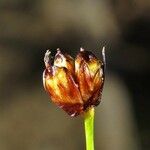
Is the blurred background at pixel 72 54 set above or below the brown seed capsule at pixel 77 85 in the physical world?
above

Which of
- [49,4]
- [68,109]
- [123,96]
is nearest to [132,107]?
[123,96]

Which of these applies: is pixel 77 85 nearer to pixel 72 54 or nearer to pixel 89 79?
pixel 89 79

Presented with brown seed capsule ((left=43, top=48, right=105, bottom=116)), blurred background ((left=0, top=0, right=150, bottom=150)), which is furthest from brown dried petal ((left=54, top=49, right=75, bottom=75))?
blurred background ((left=0, top=0, right=150, bottom=150))

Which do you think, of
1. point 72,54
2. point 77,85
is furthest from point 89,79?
point 72,54

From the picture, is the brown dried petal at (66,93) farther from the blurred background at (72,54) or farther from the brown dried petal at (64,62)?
the blurred background at (72,54)

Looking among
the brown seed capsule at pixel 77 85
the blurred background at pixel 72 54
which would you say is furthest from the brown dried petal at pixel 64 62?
the blurred background at pixel 72 54

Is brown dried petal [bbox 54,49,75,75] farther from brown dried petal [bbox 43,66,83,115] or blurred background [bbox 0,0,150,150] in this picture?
blurred background [bbox 0,0,150,150]

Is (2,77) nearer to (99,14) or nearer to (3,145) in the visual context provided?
(3,145)

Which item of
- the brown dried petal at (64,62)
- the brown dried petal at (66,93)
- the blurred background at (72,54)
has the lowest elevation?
the brown dried petal at (66,93)
